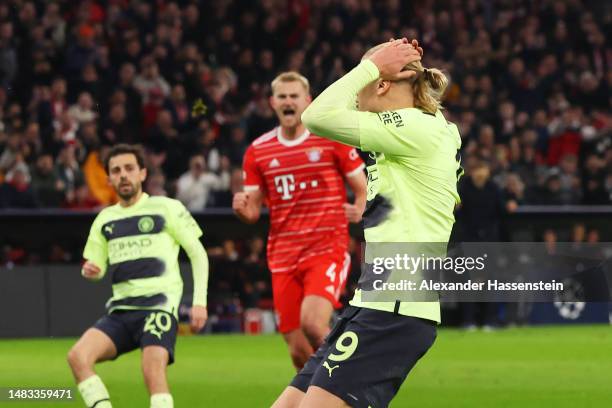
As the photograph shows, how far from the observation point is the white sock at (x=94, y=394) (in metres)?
8.40

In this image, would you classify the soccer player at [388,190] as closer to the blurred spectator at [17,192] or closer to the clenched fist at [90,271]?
the clenched fist at [90,271]

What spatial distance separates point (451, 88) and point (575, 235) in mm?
4466

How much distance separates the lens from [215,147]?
20578 mm

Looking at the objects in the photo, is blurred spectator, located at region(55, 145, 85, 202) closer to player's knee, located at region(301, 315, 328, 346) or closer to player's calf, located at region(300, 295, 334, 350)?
player's calf, located at region(300, 295, 334, 350)

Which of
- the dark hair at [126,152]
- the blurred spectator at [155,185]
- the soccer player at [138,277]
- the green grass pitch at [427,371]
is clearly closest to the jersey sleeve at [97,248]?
the soccer player at [138,277]

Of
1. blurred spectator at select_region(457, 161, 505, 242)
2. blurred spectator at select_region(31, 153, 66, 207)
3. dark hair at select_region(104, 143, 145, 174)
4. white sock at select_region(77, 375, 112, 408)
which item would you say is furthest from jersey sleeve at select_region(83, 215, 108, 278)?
blurred spectator at select_region(457, 161, 505, 242)

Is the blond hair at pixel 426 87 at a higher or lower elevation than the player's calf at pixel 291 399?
higher

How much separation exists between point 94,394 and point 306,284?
2.14 m

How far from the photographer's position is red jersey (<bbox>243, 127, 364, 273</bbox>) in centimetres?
1013

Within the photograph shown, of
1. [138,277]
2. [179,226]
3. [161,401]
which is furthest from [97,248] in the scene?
[161,401]

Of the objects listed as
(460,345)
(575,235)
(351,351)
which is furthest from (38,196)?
(351,351)

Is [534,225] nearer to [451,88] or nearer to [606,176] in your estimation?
[606,176]

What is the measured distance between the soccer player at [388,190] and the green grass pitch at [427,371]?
5.00m

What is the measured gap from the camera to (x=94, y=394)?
8406mm
